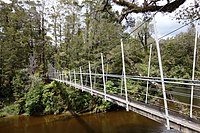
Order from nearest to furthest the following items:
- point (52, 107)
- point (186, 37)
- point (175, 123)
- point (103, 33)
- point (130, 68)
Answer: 1. point (175, 123)
2. point (52, 107)
3. point (130, 68)
4. point (103, 33)
5. point (186, 37)

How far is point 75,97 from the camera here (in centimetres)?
1173

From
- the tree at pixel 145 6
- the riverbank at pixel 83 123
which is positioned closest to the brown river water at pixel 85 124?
the riverbank at pixel 83 123

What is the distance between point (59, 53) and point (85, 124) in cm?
578

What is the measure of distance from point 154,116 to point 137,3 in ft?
8.16

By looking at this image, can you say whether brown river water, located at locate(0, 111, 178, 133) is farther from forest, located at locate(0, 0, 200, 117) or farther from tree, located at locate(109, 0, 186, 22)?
tree, located at locate(109, 0, 186, 22)

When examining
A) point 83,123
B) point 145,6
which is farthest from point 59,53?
point 145,6

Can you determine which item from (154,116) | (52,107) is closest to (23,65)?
(52,107)

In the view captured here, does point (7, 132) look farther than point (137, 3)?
Yes

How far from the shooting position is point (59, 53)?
14.0m

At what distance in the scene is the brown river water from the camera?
320 inches

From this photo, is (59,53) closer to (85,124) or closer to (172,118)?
(85,124)

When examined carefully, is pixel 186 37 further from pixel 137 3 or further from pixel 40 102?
pixel 137 3

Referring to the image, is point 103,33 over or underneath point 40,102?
over

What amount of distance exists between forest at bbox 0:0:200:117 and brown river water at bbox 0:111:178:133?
0.82 m
